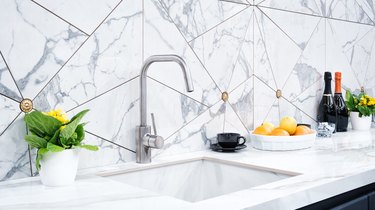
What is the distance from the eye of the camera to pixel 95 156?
138 centimetres

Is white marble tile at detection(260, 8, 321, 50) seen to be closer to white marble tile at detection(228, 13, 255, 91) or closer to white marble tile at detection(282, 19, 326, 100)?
white marble tile at detection(282, 19, 326, 100)

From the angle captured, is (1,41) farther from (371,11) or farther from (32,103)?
(371,11)

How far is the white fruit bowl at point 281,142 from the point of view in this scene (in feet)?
5.43

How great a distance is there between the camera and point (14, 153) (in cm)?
121

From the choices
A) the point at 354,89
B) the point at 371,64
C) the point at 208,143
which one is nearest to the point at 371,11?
the point at 371,64

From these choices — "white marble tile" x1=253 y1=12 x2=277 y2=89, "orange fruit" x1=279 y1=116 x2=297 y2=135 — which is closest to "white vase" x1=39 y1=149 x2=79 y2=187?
"orange fruit" x1=279 y1=116 x2=297 y2=135

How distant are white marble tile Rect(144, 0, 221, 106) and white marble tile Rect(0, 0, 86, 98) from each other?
11.9 inches

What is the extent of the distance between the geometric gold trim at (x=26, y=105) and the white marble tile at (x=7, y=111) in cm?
1

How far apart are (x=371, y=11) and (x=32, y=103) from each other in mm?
2203

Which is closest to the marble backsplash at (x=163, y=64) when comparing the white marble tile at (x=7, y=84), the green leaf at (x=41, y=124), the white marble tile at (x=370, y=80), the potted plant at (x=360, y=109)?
the white marble tile at (x=7, y=84)

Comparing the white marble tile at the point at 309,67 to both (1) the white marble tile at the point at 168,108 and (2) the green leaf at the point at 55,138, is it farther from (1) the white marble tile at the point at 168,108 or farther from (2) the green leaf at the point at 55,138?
(2) the green leaf at the point at 55,138

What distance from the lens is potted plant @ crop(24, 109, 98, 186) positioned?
110 cm

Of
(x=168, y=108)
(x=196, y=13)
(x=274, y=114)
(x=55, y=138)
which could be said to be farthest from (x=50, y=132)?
(x=274, y=114)

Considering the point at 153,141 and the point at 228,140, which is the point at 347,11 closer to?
the point at 228,140
